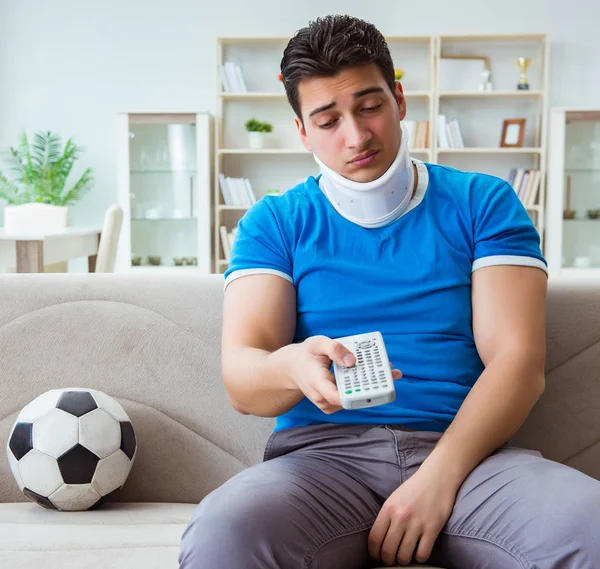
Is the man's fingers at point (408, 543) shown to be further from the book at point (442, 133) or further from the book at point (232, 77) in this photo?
the book at point (232, 77)

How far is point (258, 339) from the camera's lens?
3.83ft

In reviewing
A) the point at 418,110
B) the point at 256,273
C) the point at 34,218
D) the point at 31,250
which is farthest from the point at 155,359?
the point at 418,110

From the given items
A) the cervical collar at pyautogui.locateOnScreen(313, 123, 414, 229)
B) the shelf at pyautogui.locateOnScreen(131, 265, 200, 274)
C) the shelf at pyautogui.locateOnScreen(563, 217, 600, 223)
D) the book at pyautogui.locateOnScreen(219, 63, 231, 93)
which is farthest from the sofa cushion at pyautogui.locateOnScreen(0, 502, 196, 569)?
the shelf at pyautogui.locateOnScreen(563, 217, 600, 223)

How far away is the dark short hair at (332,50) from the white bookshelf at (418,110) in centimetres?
415

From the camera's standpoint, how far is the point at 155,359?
4.85 feet

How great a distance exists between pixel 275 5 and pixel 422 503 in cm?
510

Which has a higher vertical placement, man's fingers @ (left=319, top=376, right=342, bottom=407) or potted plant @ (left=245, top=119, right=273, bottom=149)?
potted plant @ (left=245, top=119, right=273, bottom=149)

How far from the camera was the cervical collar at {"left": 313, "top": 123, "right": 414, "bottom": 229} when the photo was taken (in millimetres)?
1235

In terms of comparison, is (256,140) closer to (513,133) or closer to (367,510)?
(513,133)

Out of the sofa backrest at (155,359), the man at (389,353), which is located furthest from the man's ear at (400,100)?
the sofa backrest at (155,359)

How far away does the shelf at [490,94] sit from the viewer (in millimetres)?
5293

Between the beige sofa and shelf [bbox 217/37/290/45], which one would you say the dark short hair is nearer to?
the beige sofa

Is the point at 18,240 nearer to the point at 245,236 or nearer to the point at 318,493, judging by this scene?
the point at 245,236

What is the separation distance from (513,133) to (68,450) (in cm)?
480
